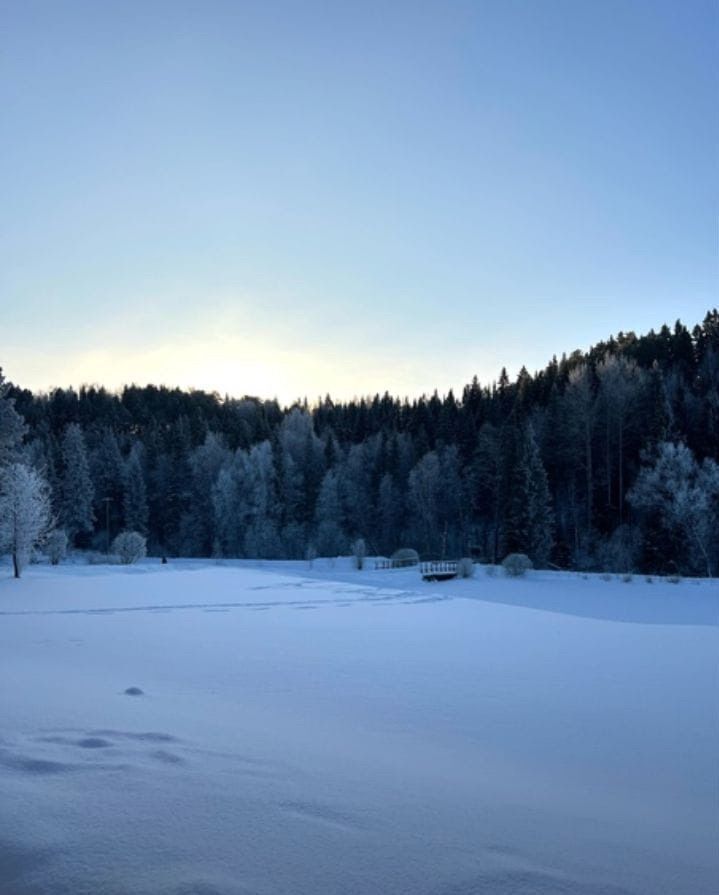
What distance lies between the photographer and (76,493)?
57469 millimetres

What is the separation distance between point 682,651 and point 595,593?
54.3ft

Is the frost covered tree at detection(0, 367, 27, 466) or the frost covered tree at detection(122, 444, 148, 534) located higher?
→ the frost covered tree at detection(0, 367, 27, 466)

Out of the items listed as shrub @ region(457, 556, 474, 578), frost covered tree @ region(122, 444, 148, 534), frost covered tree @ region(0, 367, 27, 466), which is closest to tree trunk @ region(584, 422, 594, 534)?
shrub @ region(457, 556, 474, 578)

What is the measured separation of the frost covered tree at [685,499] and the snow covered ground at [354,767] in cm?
2703

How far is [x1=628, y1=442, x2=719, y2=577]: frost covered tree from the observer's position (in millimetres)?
34219

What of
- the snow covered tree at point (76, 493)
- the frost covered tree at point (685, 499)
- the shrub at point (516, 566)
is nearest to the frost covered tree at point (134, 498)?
the snow covered tree at point (76, 493)

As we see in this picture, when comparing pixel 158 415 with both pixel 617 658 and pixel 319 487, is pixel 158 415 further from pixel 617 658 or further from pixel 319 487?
pixel 617 658

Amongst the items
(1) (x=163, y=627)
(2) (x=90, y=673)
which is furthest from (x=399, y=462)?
(2) (x=90, y=673)

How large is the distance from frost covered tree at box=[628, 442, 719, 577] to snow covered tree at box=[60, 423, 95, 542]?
47.9 m

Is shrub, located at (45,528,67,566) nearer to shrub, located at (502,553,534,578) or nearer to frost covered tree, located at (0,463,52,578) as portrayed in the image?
frost covered tree, located at (0,463,52,578)

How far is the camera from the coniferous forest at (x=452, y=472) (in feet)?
126

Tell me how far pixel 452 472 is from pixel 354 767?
171 feet

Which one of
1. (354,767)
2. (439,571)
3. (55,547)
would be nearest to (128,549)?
(55,547)

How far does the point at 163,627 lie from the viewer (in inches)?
476
